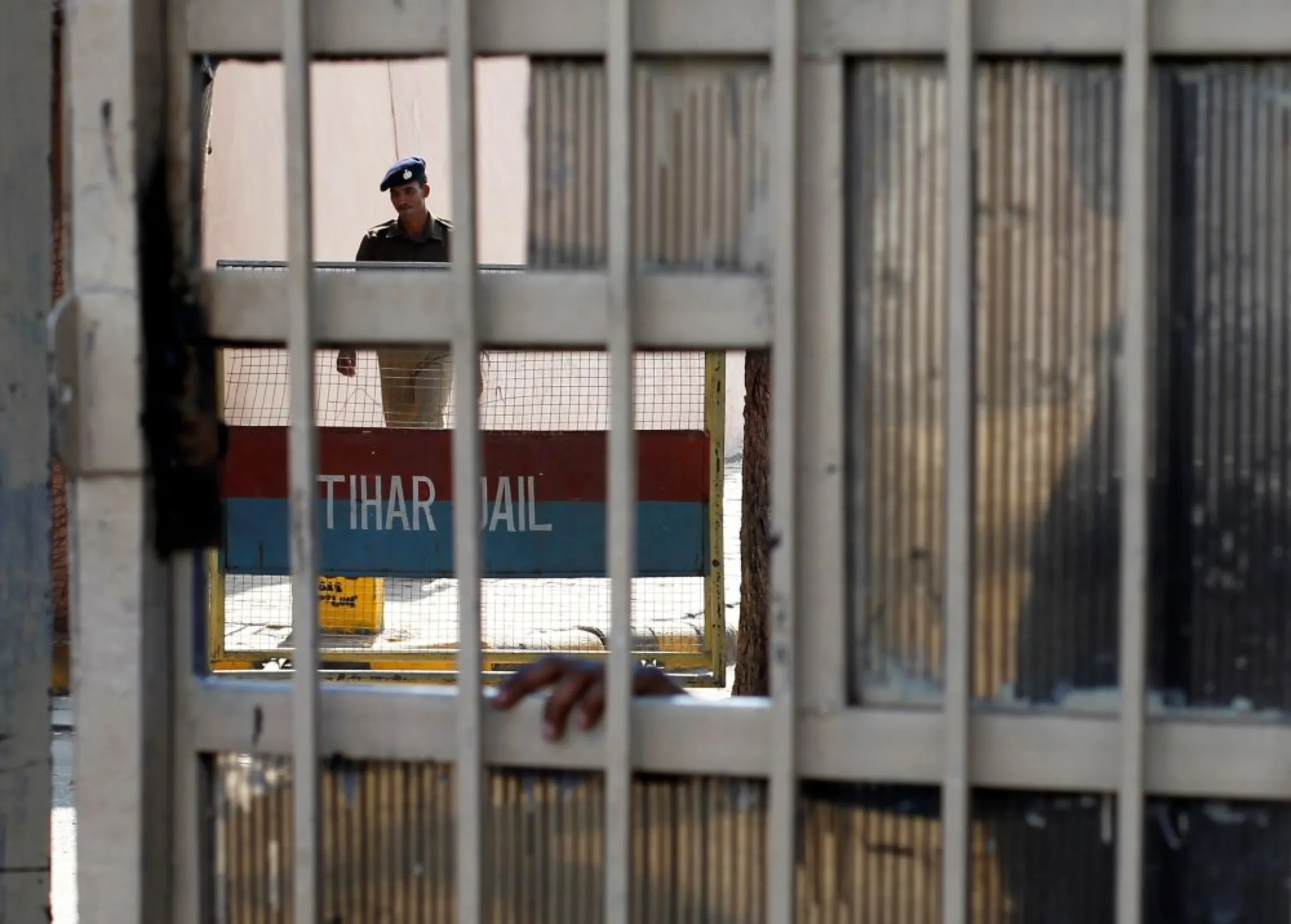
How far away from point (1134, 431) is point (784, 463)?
46 centimetres

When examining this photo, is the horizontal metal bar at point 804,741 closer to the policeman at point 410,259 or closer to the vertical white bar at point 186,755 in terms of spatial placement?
the vertical white bar at point 186,755

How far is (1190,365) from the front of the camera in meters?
1.92

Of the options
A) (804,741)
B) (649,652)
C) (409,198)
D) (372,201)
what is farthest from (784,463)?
(372,201)

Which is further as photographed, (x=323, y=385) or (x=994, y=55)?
(x=323, y=385)

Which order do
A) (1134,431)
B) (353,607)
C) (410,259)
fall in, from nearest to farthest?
(1134,431), (353,607), (410,259)

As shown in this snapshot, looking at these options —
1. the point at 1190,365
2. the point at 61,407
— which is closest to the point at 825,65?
the point at 1190,365

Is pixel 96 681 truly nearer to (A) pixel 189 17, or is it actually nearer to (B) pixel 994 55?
(A) pixel 189 17

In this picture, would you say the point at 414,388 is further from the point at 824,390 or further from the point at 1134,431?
the point at 1134,431

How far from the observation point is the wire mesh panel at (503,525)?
20.4 ft

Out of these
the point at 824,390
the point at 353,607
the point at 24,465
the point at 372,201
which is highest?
the point at 372,201

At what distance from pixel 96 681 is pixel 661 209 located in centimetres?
103

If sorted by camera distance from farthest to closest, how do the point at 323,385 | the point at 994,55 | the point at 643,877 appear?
the point at 323,385 < the point at 643,877 < the point at 994,55

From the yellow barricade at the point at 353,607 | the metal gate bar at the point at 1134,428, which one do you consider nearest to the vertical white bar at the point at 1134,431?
the metal gate bar at the point at 1134,428

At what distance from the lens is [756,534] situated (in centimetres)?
499
